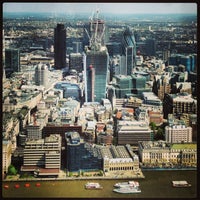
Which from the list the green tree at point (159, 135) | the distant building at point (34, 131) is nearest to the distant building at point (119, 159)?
the green tree at point (159, 135)

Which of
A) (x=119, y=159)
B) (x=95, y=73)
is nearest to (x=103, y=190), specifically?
(x=119, y=159)

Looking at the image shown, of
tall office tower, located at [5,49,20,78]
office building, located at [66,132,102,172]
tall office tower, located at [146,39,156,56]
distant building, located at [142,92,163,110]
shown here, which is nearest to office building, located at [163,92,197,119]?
distant building, located at [142,92,163,110]

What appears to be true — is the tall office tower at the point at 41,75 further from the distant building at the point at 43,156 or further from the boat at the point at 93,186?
the boat at the point at 93,186

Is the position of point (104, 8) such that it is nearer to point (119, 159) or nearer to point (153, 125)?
point (153, 125)

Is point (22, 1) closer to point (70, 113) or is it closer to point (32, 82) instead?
point (32, 82)

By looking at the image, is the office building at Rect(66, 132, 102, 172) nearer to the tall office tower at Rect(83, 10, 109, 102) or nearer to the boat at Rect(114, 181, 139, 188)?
the boat at Rect(114, 181, 139, 188)
